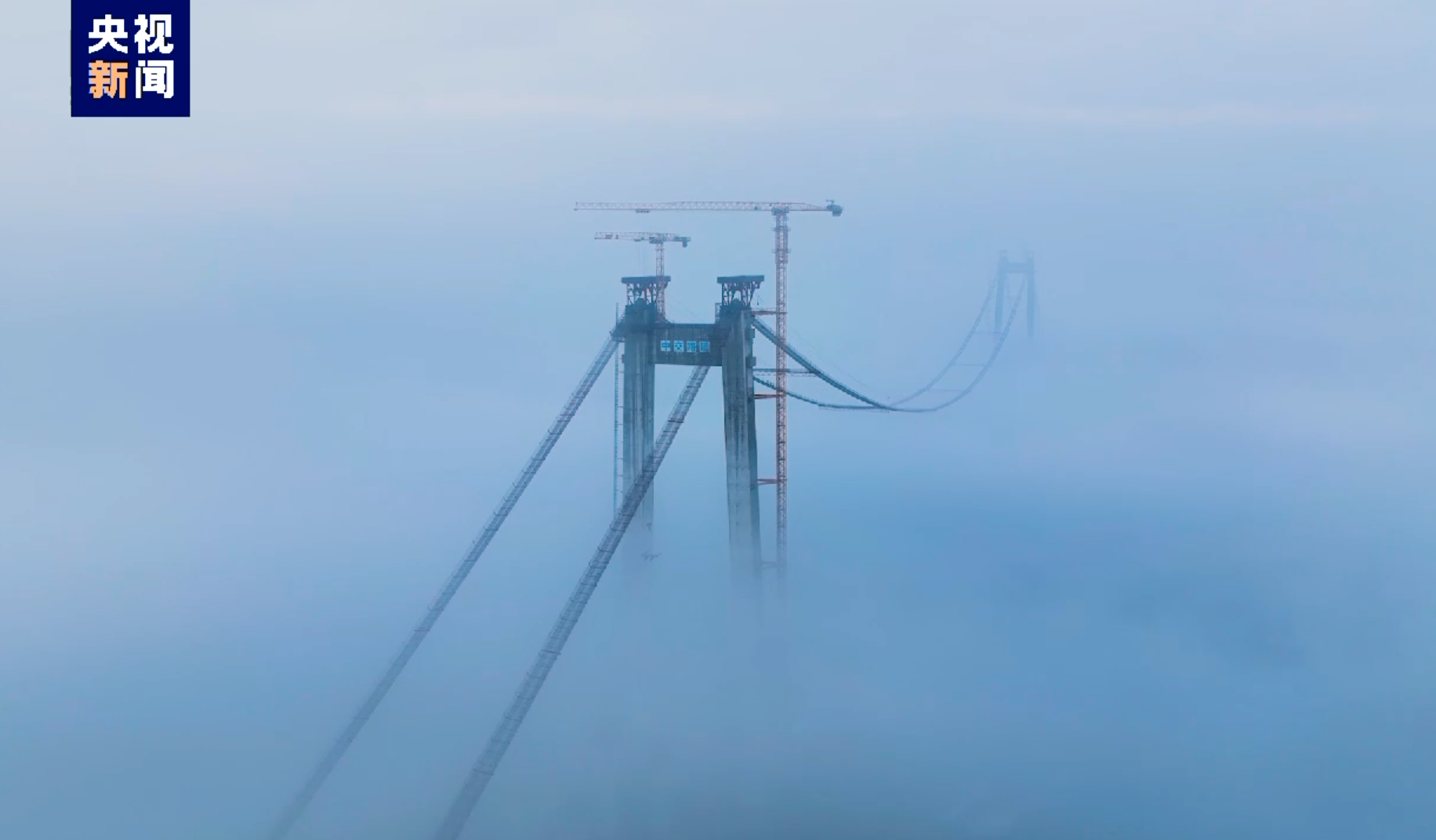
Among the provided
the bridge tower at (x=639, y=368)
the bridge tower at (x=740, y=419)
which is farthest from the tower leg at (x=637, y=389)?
the bridge tower at (x=740, y=419)

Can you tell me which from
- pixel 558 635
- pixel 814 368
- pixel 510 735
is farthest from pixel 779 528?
pixel 510 735

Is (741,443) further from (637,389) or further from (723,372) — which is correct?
(637,389)

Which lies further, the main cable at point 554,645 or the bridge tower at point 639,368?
the bridge tower at point 639,368

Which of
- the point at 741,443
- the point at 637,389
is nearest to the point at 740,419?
the point at 741,443

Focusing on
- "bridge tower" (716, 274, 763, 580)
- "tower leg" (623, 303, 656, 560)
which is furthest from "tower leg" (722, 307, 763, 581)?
"tower leg" (623, 303, 656, 560)

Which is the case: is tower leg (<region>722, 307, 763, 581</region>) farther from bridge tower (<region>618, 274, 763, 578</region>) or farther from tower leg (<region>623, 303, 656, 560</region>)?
tower leg (<region>623, 303, 656, 560</region>)

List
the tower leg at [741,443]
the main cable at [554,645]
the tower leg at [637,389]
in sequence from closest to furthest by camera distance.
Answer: the main cable at [554,645]
the tower leg at [741,443]
the tower leg at [637,389]

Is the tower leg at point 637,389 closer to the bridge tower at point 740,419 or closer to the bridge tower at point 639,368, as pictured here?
the bridge tower at point 639,368
